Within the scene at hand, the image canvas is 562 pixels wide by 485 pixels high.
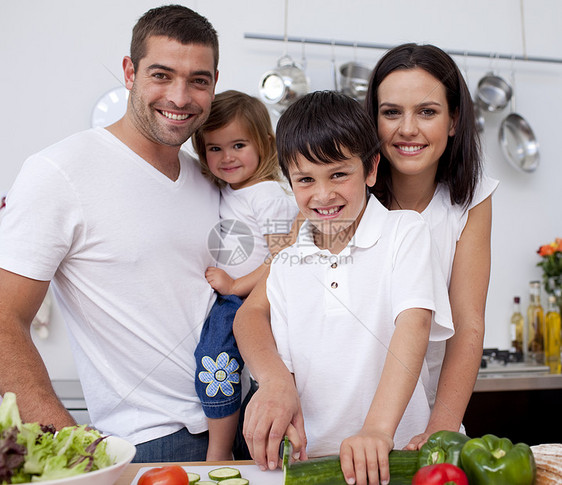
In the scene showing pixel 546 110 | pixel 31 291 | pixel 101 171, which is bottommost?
pixel 31 291

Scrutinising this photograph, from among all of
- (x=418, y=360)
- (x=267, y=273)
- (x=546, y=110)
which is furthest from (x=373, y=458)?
(x=546, y=110)

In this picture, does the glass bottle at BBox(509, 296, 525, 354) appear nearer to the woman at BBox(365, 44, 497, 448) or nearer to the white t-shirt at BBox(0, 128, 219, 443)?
the woman at BBox(365, 44, 497, 448)

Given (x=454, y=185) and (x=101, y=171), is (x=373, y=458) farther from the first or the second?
(x=101, y=171)

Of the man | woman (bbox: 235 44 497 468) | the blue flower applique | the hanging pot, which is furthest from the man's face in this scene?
the hanging pot

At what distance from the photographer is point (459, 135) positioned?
1177 mm

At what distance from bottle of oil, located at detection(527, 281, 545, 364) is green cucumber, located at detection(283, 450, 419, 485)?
1846 mm

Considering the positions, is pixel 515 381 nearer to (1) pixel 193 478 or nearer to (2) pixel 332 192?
(2) pixel 332 192

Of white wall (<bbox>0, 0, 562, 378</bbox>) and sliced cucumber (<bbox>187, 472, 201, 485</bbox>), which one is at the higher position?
white wall (<bbox>0, 0, 562, 378</bbox>)

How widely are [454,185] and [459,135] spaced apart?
0.35 feet

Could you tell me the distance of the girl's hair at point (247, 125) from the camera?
5.24 feet

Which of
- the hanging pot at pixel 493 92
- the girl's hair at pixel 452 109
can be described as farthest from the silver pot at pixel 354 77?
the girl's hair at pixel 452 109

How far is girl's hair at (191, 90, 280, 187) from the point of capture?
5.24ft

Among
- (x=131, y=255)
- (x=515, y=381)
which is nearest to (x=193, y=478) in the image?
(x=131, y=255)

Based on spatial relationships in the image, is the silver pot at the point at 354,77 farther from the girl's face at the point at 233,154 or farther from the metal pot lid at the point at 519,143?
the girl's face at the point at 233,154
